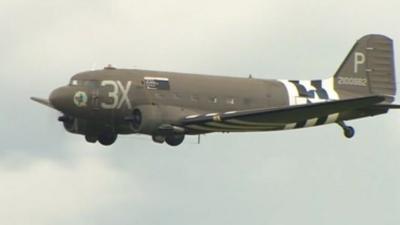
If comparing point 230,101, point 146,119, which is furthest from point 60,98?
point 230,101

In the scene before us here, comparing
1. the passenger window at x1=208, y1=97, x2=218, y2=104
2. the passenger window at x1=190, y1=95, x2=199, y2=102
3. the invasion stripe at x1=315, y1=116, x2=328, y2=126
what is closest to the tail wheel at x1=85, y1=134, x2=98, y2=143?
the passenger window at x1=190, y1=95, x2=199, y2=102

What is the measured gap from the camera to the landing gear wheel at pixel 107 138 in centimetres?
5958

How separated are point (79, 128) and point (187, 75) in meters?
4.87

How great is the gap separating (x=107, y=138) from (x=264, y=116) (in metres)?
6.74

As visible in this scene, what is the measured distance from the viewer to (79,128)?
59312 millimetres

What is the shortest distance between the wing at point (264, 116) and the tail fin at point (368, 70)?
578 centimetres

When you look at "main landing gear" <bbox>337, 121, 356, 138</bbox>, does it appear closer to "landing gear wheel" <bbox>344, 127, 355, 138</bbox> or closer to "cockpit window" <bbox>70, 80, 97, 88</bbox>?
"landing gear wheel" <bbox>344, 127, 355, 138</bbox>

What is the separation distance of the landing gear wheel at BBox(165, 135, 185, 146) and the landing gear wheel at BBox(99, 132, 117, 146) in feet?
10.5

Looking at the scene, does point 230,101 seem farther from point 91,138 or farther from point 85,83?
point 85,83

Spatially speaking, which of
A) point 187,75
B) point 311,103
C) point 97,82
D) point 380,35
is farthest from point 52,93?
point 380,35

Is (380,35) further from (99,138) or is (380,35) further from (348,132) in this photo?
(99,138)

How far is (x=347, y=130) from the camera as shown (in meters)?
62.3

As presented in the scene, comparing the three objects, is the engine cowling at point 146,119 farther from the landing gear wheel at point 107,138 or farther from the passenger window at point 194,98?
the landing gear wheel at point 107,138

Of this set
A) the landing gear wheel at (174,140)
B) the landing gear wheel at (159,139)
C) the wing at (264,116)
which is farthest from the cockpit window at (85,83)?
the wing at (264,116)
